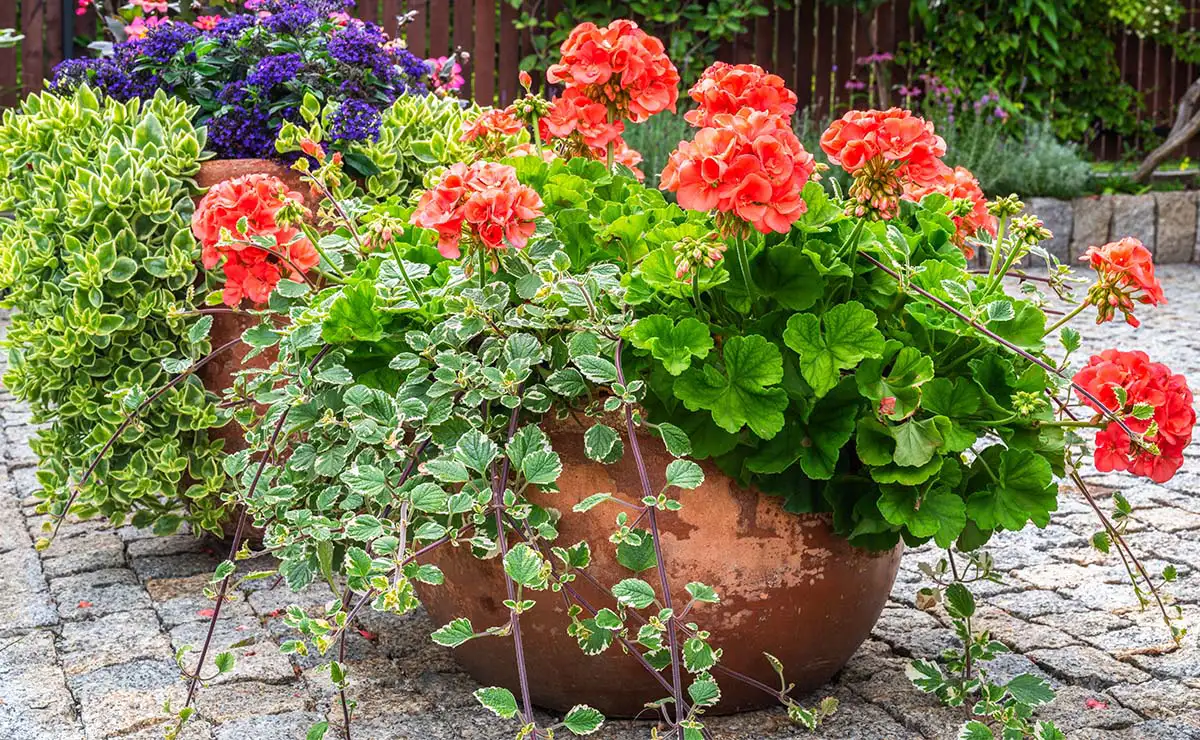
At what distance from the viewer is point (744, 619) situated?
1.92 meters

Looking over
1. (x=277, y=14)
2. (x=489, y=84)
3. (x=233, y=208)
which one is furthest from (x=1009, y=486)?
(x=489, y=84)

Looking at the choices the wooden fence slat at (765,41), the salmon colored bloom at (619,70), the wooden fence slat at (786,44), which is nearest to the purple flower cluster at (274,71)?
the salmon colored bloom at (619,70)

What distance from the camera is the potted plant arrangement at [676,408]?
5.53ft

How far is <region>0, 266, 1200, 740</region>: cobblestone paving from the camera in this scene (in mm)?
2029

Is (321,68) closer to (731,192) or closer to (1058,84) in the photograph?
(731,192)

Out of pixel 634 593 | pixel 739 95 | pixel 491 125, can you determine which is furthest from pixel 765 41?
pixel 634 593

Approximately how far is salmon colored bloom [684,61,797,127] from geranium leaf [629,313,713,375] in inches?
13.4

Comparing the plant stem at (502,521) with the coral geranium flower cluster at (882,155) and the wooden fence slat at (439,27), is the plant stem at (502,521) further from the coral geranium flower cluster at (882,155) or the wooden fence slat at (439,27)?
the wooden fence slat at (439,27)

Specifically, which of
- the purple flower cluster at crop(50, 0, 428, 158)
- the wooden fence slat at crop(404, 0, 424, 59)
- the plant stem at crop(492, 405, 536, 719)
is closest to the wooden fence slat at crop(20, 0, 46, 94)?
the wooden fence slat at crop(404, 0, 424, 59)

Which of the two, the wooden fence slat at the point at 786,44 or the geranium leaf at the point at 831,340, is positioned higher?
the wooden fence slat at the point at 786,44

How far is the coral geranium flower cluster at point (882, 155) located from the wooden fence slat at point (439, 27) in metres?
6.24

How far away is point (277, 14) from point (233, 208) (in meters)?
1.26

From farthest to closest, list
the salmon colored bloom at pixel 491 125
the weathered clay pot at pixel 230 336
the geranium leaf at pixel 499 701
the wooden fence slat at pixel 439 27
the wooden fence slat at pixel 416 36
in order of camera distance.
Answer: the wooden fence slat at pixel 439 27, the wooden fence slat at pixel 416 36, the weathered clay pot at pixel 230 336, the salmon colored bloom at pixel 491 125, the geranium leaf at pixel 499 701

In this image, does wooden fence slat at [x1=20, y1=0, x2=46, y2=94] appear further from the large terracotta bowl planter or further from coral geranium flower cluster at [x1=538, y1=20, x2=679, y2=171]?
coral geranium flower cluster at [x1=538, y1=20, x2=679, y2=171]
